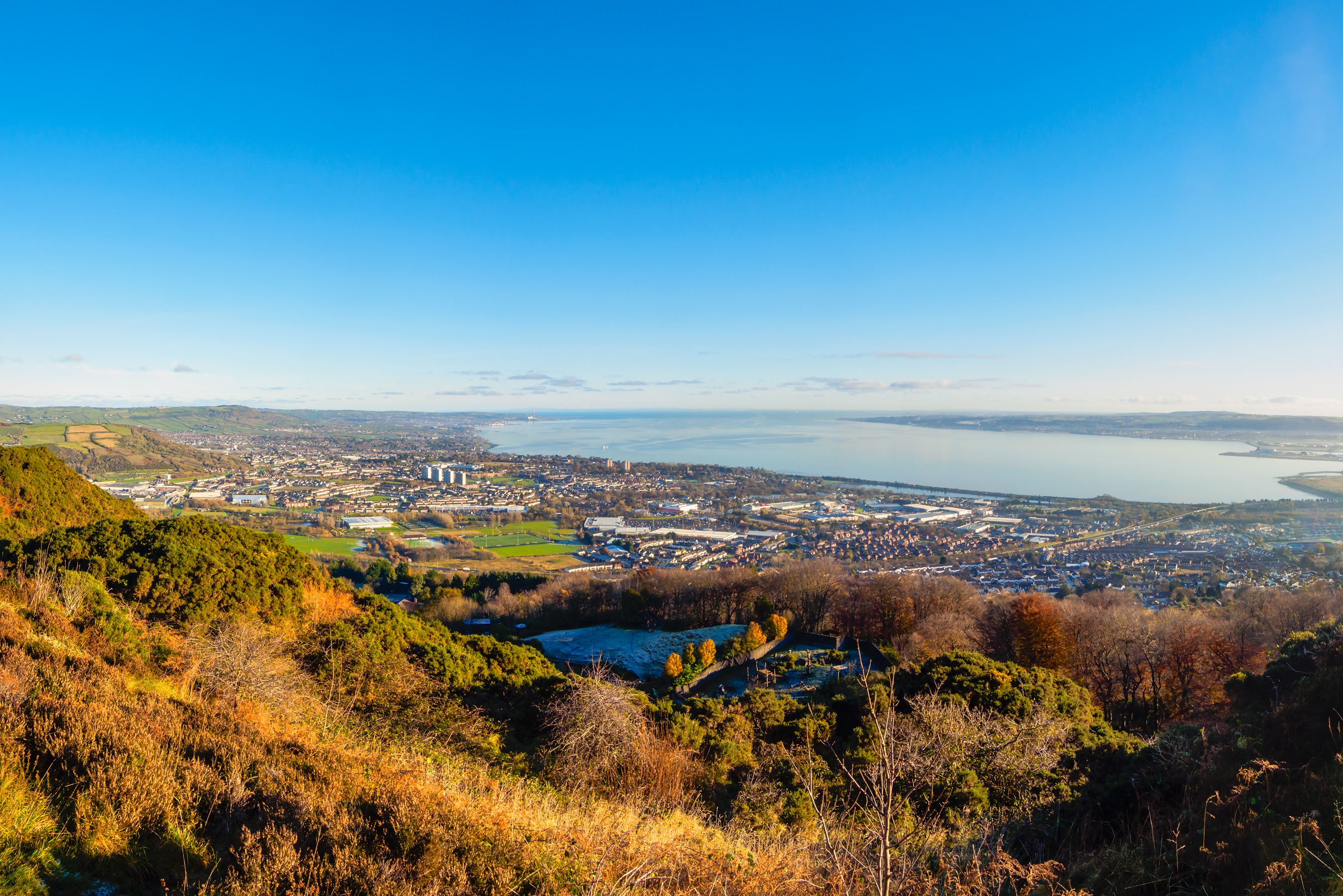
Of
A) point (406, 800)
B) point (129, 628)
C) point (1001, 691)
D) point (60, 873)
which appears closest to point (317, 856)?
point (406, 800)

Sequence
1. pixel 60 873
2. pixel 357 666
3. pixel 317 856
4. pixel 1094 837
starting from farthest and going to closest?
1. pixel 357 666
2. pixel 1094 837
3. pixel 317 856
4. pixel 60 873

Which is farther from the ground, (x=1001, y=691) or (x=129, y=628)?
(x=129, y=628)

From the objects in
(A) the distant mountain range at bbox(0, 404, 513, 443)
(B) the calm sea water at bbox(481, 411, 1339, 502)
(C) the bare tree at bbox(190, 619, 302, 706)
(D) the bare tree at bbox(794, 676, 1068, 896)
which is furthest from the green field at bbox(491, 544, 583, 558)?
(A) the distant mountain range at bbox(0, 404, 513, 443)

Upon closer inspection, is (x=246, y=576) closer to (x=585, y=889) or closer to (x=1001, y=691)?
(x=585, y=889)

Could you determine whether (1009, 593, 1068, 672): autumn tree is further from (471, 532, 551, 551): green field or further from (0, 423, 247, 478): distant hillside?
(0, 423, 247, 478): distant hillside

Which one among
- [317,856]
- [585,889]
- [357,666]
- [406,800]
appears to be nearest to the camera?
[317,856]

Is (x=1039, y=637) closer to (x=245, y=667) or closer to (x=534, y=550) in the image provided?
(x=245, y=667)

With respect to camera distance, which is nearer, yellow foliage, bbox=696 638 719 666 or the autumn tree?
the autumn tree
